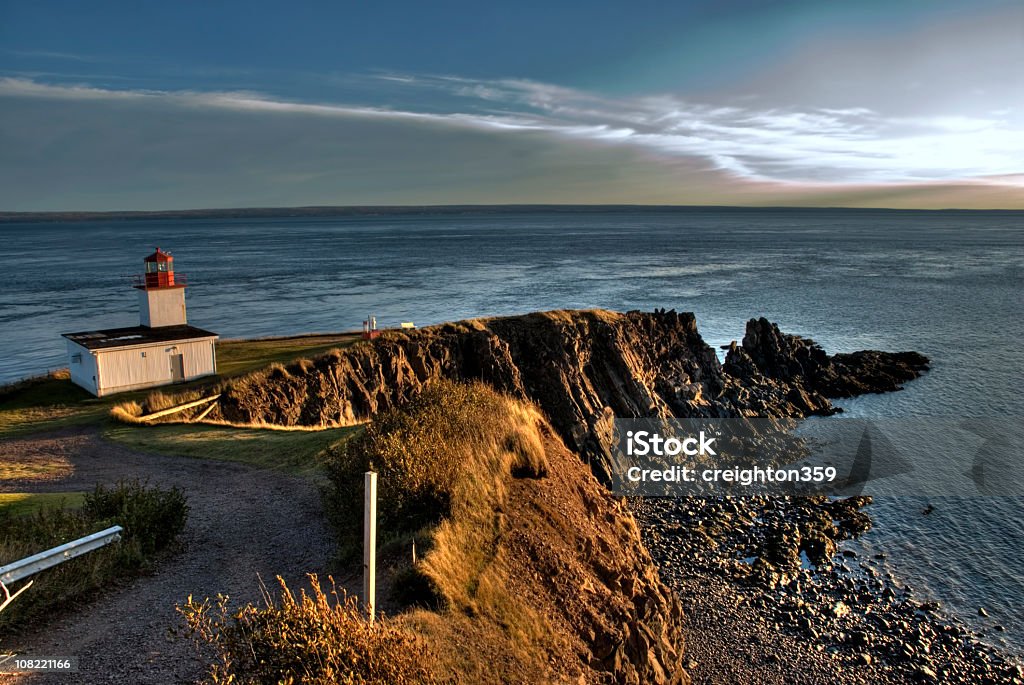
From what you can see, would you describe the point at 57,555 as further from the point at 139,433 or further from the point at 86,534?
the point at 139,433

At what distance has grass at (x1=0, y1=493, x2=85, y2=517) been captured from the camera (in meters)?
13.6

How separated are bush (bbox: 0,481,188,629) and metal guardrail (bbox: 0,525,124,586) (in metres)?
0.20

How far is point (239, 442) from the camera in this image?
69.8 ft

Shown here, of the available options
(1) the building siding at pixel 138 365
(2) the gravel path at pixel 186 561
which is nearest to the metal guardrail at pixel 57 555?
(2) the gravel path at pixel 186 561

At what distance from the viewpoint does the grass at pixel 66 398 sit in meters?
25.6

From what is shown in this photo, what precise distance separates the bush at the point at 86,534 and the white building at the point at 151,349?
18.0m

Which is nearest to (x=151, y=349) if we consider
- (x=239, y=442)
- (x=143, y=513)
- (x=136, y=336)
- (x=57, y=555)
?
(x=136, y=336)

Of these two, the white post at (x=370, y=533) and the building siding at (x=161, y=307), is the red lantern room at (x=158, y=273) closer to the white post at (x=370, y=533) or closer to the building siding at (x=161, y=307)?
the building siding at (x=161, y=307)

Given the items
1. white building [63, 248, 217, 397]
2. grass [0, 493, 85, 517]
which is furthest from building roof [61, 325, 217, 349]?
grass [0, 493, 85, 517]

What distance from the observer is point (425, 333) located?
33156 millimetres

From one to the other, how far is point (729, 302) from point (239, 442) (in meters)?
64.7

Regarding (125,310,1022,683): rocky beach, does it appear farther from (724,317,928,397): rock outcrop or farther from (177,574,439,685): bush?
(177,574,439,685): bush

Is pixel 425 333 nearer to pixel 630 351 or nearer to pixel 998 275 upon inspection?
pixel 630 351

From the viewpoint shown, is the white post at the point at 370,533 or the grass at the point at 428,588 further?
the white post at the point at 370,533
